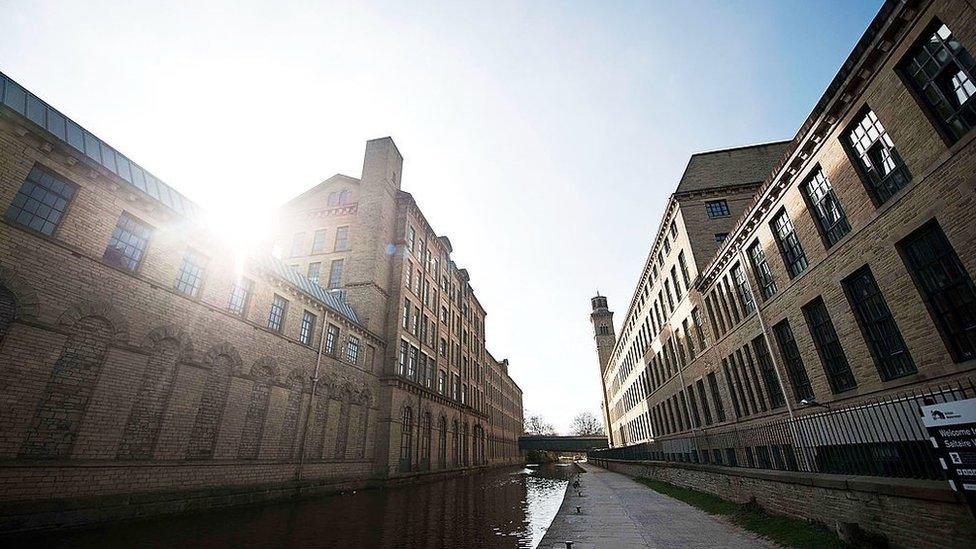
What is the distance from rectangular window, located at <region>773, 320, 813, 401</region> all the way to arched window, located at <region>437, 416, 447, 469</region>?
25791mm

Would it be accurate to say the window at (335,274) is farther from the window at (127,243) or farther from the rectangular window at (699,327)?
the rectangular window at (699,327)

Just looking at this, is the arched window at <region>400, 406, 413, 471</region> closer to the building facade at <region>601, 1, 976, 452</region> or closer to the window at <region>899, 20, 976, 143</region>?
the building facade at <region>601, 1, 976, 452</region>

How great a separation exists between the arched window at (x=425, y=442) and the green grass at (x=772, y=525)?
800 inches

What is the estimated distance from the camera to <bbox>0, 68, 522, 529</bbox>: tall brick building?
9.94m

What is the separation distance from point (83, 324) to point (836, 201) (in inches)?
838

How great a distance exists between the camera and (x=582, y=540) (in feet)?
27.7

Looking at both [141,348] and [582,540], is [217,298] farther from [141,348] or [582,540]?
[582,540]

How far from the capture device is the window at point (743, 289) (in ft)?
56.3

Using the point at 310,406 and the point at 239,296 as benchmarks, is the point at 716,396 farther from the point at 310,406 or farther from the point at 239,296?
the point at 239,296

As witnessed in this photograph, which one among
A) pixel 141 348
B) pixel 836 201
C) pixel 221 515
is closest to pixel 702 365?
pixel 836 201

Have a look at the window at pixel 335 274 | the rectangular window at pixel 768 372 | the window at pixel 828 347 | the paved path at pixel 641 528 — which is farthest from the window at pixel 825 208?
the window at pixel 335 274

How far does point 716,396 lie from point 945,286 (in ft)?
52.0

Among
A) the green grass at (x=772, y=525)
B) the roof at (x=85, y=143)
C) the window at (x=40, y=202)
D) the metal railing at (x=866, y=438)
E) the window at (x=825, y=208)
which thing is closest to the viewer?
the metal railing at (x=866, y=438)

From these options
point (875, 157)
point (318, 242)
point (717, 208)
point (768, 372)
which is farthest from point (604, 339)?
point (875, 157)
